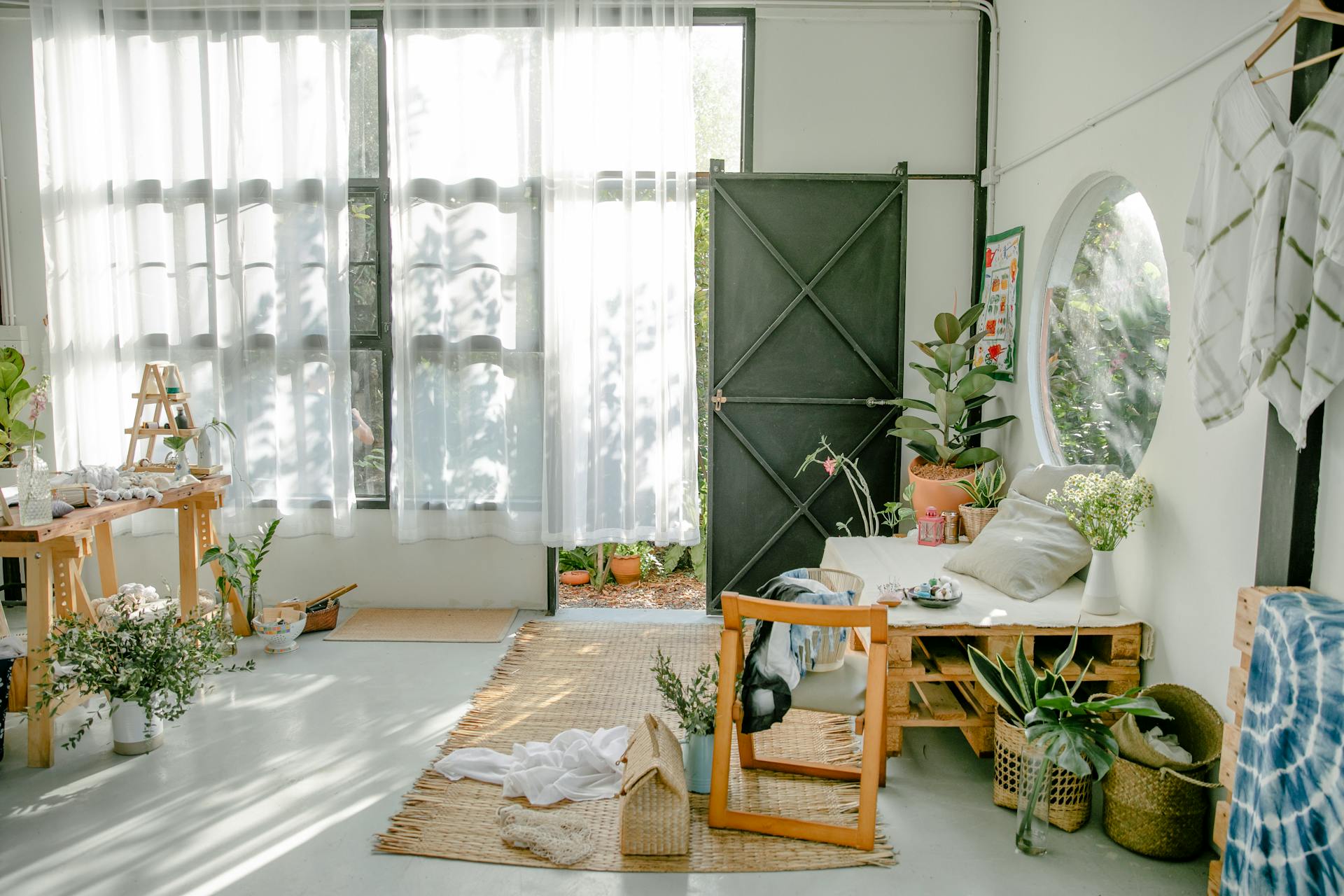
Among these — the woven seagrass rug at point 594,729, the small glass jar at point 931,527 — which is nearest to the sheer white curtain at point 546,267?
the woven seagrass rug at point 594,729

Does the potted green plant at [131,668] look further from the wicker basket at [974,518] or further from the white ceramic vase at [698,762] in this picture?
the wicker basket at [974,518]

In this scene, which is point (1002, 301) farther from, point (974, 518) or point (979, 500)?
point (974, 518)

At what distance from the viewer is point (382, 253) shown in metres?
5.02

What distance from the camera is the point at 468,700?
3846 mm

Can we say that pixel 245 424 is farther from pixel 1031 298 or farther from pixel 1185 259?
pixel 1185 259

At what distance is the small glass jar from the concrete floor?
0.98 meters

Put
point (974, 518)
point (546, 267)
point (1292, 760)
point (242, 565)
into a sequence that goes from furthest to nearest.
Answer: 1. point (546, 267)
2. point (242, 565)
3. point (974, 518)
4. point (1292, 760)

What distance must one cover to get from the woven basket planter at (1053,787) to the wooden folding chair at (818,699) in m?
0.43

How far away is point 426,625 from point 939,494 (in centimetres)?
273

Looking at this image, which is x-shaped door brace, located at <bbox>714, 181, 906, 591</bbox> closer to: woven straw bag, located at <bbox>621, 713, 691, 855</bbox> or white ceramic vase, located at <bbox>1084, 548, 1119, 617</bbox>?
white ceramic vase, located at <bbox>1084, 548, 1119, 617</bbox>

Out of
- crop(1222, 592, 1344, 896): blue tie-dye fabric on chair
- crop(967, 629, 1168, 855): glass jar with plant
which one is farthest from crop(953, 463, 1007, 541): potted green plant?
crop(1222, 592, 1344, 896): blue tie-dye fabric on chair

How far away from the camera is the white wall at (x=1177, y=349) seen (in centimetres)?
262

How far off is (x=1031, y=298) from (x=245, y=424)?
4.07 m

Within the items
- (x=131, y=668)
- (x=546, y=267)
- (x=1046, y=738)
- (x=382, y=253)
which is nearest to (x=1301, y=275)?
(x=1046, y=738)
